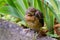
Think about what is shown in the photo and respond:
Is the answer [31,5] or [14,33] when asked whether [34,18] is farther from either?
[31,5]

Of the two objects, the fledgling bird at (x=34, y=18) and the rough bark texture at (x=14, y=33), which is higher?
the fledgling bird at (x=34, y=18)

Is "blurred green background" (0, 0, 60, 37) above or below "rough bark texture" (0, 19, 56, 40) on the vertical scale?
Result: above

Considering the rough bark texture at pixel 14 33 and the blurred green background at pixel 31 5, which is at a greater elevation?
the blurred green background at pixel 31 5

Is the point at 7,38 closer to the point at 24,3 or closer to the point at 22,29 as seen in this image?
the point at 22,29

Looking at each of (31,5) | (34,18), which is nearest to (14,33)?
(34,18)

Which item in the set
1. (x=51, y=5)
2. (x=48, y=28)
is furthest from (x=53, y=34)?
(x=51, y=5)
